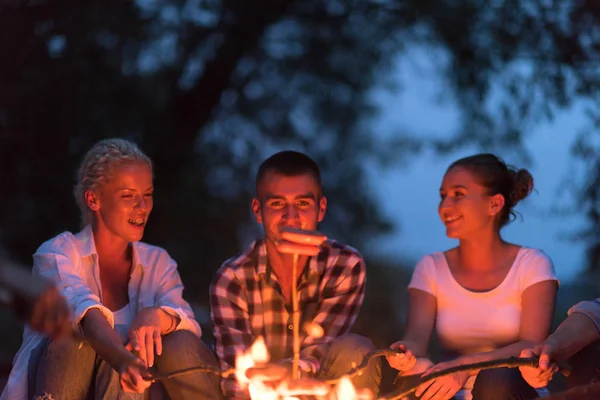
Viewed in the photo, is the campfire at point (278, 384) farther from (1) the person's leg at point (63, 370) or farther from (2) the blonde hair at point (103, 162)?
(2) the blonde hair at point (103, 162)

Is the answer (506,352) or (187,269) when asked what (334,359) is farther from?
(187,269)

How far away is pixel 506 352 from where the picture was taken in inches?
131

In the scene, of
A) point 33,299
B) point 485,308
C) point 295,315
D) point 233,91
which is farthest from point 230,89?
point 33,299

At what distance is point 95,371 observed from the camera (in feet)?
10.7

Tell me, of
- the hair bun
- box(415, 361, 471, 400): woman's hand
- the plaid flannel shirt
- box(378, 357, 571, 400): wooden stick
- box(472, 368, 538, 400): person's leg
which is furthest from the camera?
the hair bun

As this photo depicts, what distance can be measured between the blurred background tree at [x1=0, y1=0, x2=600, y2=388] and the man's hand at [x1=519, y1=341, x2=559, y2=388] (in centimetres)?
255

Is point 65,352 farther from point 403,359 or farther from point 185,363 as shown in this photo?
point 403,359

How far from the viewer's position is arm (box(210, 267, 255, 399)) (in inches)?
142

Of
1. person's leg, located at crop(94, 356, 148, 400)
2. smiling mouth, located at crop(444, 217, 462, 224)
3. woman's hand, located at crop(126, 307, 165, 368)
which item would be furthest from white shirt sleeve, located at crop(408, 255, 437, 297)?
person's leg, located at crop(94, 356, 148, 400)

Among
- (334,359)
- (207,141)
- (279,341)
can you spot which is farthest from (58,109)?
(334,359)

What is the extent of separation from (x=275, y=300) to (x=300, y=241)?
139cm

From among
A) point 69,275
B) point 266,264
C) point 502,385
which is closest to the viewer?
point 502,385

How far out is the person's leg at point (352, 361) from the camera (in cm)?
319

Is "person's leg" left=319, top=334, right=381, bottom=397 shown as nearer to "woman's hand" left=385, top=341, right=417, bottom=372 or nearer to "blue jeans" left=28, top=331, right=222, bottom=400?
"woman's hand" left=385, top=341, right=417, bottom=372
